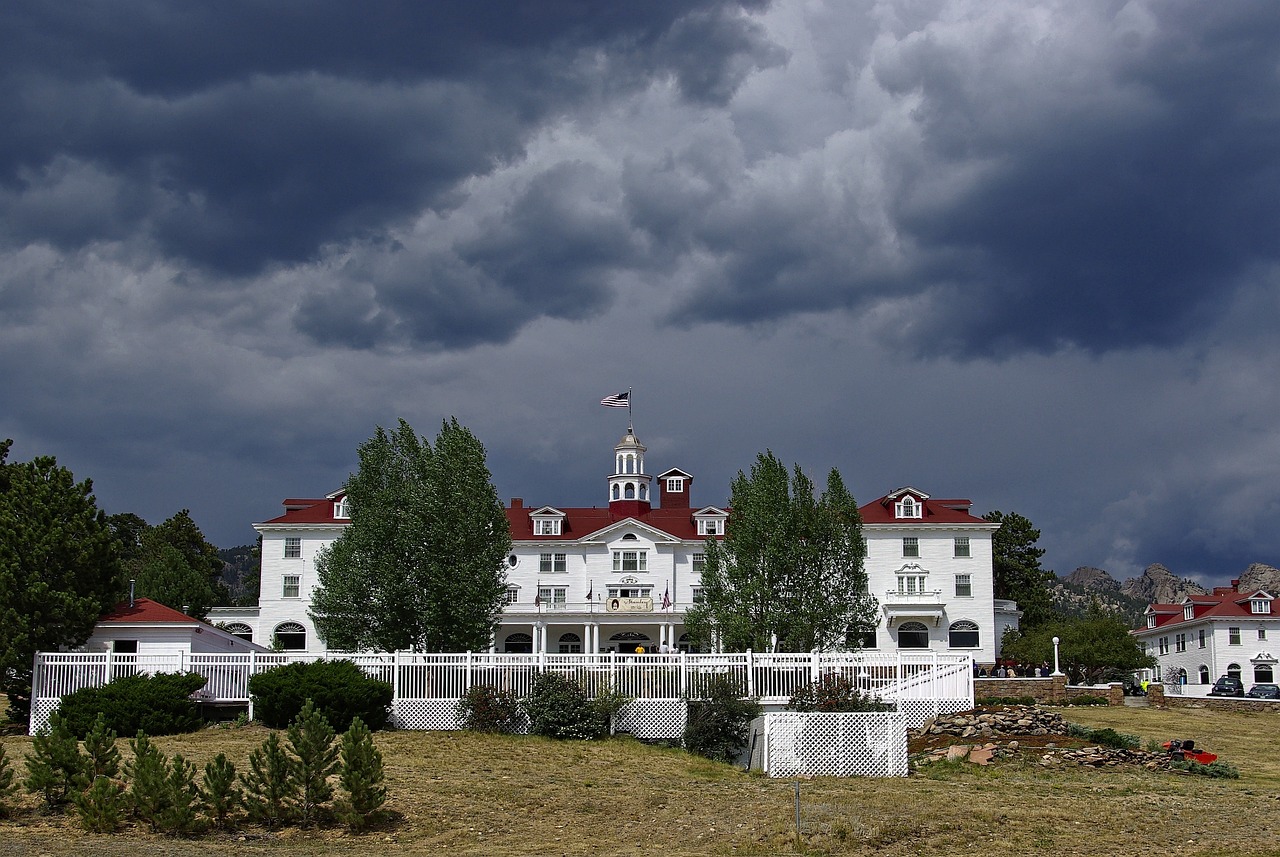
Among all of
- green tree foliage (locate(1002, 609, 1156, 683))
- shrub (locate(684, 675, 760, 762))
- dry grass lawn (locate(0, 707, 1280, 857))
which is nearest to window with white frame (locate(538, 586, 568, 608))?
green tree foliage (locate(1002, 609, 1156, 683))

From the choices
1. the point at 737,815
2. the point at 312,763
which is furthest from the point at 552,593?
the point at 312,763

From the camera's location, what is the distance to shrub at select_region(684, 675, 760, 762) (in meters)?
29.7

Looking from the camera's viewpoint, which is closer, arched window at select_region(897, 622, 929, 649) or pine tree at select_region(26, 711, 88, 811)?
pine tree at select_region(26, 711, 88, 811)

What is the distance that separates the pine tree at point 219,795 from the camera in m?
18.1

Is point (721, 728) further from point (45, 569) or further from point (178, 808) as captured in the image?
point (45, 569)

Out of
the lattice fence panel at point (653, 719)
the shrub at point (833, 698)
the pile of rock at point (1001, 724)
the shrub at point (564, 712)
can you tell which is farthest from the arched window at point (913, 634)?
the shrub at point (564, 712)

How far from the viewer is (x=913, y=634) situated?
67500 millimetres

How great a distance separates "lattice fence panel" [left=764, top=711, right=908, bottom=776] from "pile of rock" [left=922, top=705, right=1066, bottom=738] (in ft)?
13.9

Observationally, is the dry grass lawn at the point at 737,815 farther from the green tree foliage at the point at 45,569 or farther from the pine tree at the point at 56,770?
the green tree foliage at the point at 45,569

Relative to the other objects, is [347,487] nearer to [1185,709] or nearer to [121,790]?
[121,790]

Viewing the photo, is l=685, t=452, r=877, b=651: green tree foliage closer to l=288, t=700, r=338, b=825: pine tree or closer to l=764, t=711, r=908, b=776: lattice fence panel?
l=764, t=711, r=908, b=776: lattice fence panel

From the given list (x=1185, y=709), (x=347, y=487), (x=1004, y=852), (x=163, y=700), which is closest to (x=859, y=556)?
(x=1185, y=709)

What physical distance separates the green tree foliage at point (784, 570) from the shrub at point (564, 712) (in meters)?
16.1

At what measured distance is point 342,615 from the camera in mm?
41281
